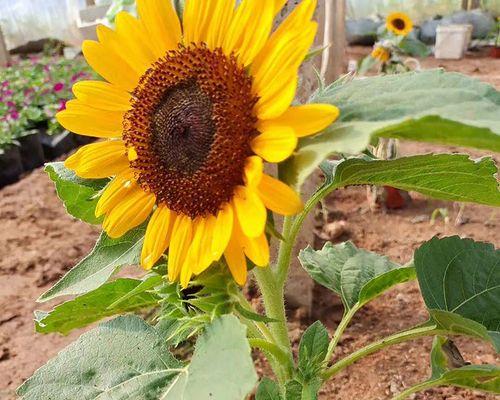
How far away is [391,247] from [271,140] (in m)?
1.55

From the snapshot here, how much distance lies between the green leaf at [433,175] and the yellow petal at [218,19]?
0.19 metres

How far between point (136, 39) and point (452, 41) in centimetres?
627

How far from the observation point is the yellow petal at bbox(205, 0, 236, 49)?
0.64 metres

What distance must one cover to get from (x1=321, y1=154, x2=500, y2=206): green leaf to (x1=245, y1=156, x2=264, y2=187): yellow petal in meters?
0.17

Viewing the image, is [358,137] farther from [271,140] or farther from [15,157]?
[15,157]

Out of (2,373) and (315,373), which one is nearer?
(315,373)

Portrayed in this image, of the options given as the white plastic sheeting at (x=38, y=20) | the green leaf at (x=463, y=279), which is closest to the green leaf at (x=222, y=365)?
the green leaf at (x=463, y=279)

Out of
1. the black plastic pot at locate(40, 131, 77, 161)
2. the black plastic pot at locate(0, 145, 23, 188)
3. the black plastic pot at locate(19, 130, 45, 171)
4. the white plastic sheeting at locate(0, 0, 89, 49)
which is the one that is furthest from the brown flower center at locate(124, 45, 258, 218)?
the white plastic sheeting at locate(0, 0, 89, 49)

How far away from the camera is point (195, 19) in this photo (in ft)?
2.16

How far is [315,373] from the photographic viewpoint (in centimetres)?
80

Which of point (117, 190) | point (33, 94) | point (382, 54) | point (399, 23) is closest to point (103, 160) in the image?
point (117, 190)

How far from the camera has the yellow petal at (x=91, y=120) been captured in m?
0.72

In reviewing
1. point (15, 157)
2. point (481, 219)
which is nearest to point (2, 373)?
point (481, 219)

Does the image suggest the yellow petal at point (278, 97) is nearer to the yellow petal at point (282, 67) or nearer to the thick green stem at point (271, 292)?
the yellow petal at point (282, 67)
